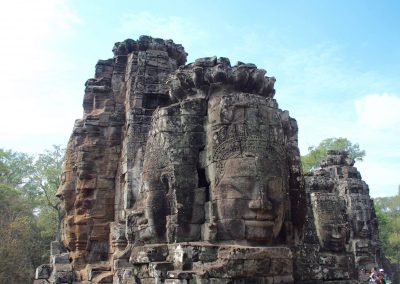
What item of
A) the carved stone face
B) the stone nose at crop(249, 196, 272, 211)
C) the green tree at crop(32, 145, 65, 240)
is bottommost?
the carved stone face

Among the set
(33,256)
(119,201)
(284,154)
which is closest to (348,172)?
(119,201)

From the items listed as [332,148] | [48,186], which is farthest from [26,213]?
[332,148]

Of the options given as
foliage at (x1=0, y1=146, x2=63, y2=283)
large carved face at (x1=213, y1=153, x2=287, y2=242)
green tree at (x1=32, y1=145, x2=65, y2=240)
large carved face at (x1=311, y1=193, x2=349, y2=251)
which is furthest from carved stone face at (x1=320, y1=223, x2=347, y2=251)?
green tree at (x1=32, y1=145, x2=65, y2=240)

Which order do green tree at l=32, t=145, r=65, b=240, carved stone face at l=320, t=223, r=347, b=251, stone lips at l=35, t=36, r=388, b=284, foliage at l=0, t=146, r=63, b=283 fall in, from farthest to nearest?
green tree at l=32, t=145, r=65, b=240 → foliage at l=0, t=146, r=63, b=283 → carved stone face at l=320, t=223, r=347, b=251 → stone lips at l=35, t=36, r=388, b=284

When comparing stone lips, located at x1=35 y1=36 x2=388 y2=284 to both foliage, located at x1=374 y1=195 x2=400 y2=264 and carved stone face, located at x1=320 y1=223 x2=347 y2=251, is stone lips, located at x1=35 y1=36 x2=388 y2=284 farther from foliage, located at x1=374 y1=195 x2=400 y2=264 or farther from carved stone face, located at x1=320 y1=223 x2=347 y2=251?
foliage, located at x1=374 y1=195 x2=400 y2=264

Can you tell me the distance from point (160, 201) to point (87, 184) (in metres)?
6.10

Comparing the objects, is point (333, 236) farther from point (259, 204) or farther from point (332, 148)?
point (332, 148)

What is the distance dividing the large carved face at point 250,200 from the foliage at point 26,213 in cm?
1409

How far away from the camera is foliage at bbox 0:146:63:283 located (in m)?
21.7

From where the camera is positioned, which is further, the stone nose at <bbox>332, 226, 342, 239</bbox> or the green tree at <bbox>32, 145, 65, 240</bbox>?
the green tree at <bbox>32, 145, 65, 240</bbox>

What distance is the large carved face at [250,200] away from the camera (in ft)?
18.2

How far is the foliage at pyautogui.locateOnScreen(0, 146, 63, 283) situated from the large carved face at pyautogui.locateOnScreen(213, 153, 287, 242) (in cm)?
1409

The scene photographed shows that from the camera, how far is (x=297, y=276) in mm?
6027

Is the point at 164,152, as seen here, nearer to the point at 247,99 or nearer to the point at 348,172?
the point at 247,99
